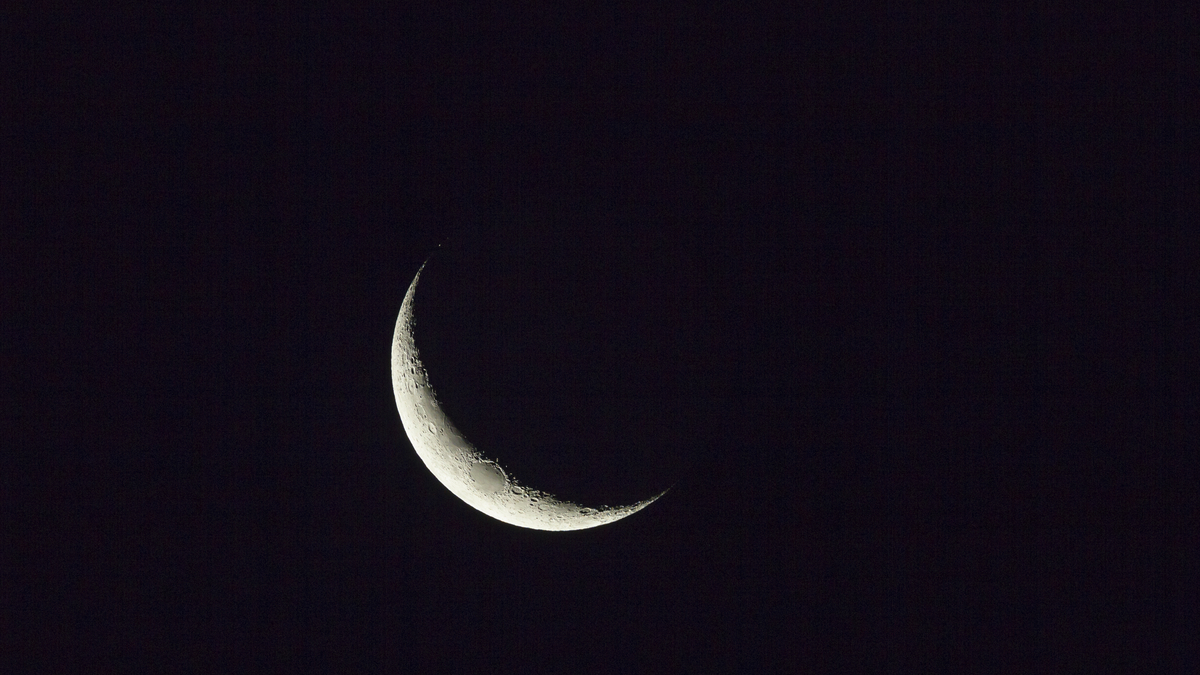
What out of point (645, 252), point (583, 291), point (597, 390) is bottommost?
point (597, 390)

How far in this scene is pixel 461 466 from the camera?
3020mm

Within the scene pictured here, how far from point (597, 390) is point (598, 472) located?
1.32 feet

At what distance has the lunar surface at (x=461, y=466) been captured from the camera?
2924 millimetres

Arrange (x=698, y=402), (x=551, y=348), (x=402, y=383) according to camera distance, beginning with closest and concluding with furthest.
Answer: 1. (x=551, y=348)
2. (x=698, y=402)
3. (x=402, y=383)

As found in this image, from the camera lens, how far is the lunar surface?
115 inches

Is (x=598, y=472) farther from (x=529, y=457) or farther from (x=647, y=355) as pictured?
(x=647, y=355)

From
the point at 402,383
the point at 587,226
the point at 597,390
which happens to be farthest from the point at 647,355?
the point at 402,383

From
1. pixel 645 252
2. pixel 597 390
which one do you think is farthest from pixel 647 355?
pixel 645 252

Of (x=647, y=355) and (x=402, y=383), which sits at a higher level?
(x=647, y=355)

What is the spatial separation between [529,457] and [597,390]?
450 mm

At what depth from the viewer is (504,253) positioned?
9.29 feet

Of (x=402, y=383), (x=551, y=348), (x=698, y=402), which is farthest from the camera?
(x=402, y=383)

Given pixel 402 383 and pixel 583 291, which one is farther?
pixel 402 383

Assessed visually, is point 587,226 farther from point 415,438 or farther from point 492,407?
point 415,438
